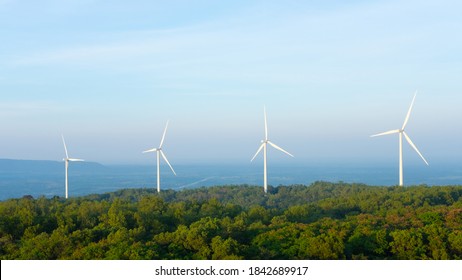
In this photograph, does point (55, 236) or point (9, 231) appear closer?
point (55, 236)

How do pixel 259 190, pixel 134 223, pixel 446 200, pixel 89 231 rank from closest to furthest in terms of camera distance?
pixel 89 231
pixel 134 223
pixel 446 200
pixel 259 190

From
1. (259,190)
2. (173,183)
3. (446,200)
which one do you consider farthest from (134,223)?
(173,183)

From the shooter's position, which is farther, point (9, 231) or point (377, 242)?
point (9, 231)

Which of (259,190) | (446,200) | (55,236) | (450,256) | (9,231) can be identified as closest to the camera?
(450,256)

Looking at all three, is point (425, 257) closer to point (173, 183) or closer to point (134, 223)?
point (134, 223)

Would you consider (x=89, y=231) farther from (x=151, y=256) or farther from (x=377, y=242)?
(x=377, y=242)

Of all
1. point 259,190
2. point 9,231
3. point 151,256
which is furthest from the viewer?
point 259,190

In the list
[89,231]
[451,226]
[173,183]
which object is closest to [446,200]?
[451,226]
